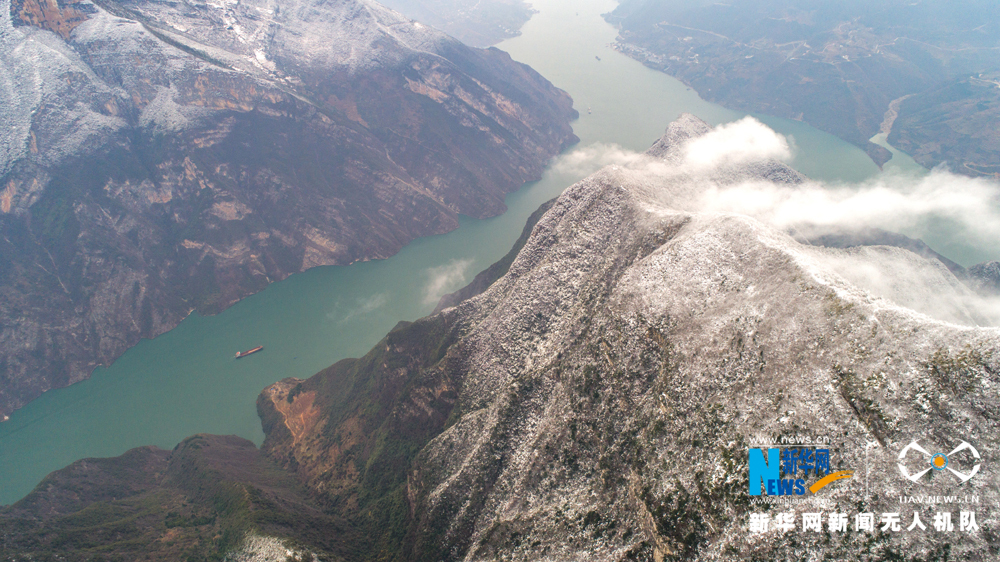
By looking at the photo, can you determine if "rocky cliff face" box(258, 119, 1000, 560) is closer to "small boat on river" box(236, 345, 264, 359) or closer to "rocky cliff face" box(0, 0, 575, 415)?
"small boat on river" box(236, 345, 264, 359)

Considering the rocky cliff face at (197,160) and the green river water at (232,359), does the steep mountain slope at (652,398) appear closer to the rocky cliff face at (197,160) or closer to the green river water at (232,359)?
the green river water at (232,359)

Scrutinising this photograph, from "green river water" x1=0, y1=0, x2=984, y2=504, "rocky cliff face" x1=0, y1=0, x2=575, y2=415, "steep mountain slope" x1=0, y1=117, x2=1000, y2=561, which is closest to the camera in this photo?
"steep mountain slope" x1=0, y1=117, x2=1000, y2=561

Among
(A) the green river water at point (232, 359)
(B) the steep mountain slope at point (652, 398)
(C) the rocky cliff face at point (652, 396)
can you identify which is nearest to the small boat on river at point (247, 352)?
(A) the green river water at point (232, 359)

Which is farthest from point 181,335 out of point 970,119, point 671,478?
point 970,119

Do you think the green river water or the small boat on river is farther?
the small boat on river

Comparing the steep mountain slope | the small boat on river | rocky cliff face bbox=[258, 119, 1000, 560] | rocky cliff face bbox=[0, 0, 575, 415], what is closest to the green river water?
the small boat on river

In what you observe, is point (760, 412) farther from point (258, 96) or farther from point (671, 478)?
point (258, 96)
